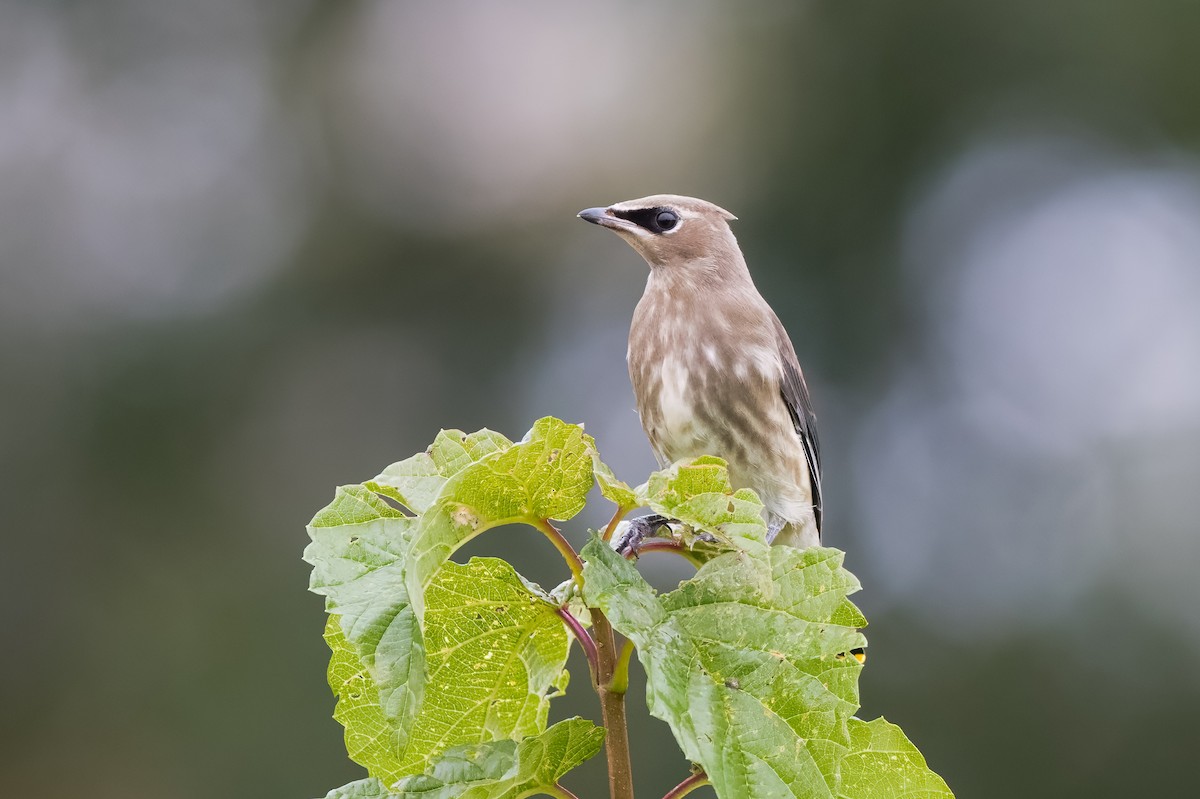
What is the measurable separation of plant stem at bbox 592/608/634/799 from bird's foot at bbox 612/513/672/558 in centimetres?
26

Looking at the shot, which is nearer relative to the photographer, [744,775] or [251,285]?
[744,775]

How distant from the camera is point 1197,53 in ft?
33.4

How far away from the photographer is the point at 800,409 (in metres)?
4.39

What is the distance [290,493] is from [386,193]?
2644 mm

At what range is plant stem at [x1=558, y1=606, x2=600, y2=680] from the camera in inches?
72.2

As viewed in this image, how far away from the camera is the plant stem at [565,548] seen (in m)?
1.80

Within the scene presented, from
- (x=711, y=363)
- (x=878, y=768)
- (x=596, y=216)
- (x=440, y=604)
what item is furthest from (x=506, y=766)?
(x=596, y=216)

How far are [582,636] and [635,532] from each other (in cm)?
51

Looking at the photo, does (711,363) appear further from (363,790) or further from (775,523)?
(363,790)

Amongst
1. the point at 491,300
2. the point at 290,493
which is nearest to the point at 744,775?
the point at 290,493

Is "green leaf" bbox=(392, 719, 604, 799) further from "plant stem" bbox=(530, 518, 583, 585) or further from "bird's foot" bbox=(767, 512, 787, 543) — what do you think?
"bird's foot" bbox=(767, 512, 787, 543)

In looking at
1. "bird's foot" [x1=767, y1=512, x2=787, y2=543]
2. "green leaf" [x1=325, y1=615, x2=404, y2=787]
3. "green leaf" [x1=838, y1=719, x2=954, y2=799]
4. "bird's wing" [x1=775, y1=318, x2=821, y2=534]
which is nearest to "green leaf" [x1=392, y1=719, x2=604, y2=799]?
"green leaf" [x1=325, y1=615, x2=404, y2=787]

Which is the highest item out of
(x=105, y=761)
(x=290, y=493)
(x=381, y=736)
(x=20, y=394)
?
(x=381, y=736)

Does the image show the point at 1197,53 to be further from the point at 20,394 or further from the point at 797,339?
the point at 20,394
